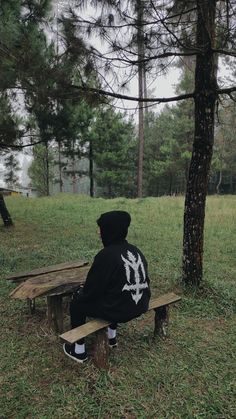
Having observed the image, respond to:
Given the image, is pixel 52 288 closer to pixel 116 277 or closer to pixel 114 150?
pixel 116 277

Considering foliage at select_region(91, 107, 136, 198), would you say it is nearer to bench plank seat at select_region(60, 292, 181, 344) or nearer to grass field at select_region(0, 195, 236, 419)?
grass field at select_region(0, 195, 236, 419)

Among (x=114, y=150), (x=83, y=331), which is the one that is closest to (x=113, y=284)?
(x=83, y=331)

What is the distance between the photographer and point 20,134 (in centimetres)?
752

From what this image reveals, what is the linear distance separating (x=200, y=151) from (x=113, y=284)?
7.26ft

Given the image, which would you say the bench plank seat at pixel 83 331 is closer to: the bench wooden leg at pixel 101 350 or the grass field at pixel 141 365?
the bench wooden leg at pixel 101 350

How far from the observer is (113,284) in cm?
277

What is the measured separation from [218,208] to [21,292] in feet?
32.9

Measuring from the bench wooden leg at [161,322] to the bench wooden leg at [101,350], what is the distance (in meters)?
0.74

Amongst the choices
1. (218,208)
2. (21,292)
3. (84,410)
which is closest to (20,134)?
(21,292)

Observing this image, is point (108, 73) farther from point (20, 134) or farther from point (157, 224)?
point (157, 224)

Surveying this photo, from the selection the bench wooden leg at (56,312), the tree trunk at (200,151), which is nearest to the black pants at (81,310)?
the bench wooden leg at (56,312)

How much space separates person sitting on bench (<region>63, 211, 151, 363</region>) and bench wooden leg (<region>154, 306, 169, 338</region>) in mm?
431

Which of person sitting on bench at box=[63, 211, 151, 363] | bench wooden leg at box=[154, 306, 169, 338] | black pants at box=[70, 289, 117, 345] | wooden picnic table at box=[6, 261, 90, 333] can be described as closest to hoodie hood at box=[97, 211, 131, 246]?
person sitting on bench at box=[63, 211, 151, 363]

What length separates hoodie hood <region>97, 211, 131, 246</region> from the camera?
287 centimetres
